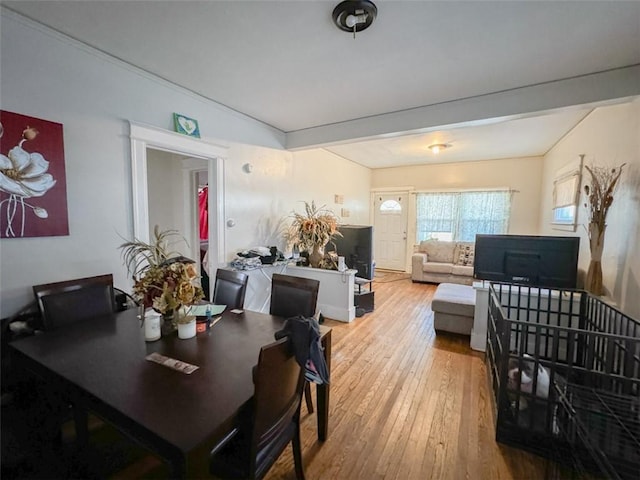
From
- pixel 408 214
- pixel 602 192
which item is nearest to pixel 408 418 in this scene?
pixel 602 192

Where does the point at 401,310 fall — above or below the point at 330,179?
below

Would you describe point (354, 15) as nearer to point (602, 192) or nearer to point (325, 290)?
point (602, 192)

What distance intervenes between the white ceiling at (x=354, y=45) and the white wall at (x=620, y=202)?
66 cm

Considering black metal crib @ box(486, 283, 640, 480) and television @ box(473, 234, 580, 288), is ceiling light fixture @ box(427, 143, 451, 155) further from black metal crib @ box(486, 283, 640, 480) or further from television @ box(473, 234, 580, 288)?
black metal crib @ box(486, 283, 640, 480)

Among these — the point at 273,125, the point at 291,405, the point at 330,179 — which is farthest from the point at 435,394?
the point at 330,179

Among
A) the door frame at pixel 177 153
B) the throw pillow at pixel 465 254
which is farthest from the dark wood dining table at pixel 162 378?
the throw pillow at pixel 465 254

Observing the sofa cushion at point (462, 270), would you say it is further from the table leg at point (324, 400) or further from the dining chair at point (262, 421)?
the dining chair at point (262, 421)

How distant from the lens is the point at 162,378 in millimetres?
A: 1158

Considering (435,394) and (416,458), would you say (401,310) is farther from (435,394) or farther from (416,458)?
(416,458)

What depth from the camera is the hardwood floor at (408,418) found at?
1.57 m

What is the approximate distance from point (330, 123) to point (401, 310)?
114 inches

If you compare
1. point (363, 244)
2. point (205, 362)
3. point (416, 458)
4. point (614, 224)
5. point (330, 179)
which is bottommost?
point (416, 458)

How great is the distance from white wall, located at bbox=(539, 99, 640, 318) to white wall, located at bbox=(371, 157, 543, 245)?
247 cm

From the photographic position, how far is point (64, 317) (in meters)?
1.75
